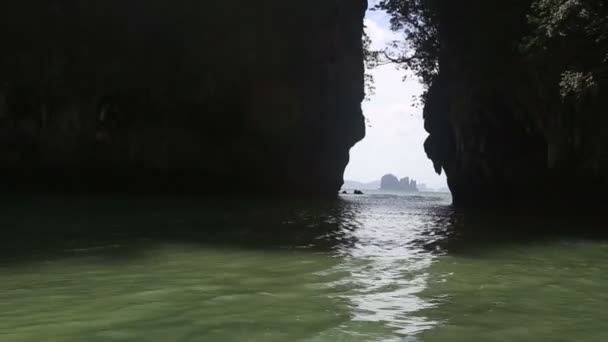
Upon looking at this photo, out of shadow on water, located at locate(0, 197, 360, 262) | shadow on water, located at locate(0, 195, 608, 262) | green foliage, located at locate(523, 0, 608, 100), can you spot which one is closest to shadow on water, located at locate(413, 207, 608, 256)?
shadow on water, located at locate(0, 195, 608, 262)

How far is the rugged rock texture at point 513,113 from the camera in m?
16.8

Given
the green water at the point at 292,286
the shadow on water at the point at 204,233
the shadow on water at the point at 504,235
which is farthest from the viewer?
the shadow on water at the point at 504,235

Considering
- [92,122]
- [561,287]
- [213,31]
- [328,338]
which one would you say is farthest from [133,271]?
[213,31]

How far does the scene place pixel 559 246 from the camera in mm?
9328

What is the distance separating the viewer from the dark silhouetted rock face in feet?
78.4

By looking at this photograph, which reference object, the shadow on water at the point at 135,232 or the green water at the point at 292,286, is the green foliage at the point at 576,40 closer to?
the green water at the point at 292,286

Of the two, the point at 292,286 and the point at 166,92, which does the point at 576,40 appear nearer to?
the point at 292,286

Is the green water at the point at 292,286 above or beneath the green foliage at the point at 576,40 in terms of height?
beneath

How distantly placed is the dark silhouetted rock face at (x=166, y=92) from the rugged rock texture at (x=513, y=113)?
29.8 feet

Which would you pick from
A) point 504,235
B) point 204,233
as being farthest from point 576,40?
point 204,233

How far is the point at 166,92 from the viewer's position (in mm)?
27109

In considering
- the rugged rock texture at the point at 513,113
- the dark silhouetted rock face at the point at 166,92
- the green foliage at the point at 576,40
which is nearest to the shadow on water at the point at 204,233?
the green foliage at the point at 576,40

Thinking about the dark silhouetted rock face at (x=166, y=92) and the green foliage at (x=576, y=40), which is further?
the dark silhouetted rock face at (x=166, y=92)

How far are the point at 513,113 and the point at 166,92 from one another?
56.3ft
